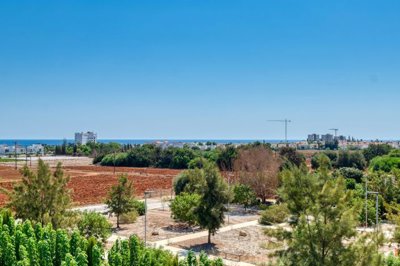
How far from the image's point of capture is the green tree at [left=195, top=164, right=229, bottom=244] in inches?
1092

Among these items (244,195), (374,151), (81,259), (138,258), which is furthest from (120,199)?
(374,151)

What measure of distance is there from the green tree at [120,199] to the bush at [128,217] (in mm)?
310

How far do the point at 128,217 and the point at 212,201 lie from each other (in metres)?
8.64

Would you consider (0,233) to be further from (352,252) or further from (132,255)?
Result: (352,252)

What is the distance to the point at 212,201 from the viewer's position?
28.2 metres

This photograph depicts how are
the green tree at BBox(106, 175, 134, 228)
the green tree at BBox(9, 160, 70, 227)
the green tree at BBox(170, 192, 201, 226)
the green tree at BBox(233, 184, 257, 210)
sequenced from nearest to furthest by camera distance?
the green tree at BBox(9, 160, 70, 227) < the green tree at BBox(170, 192, 201, 226) < the green tree at BBox(106, 175, 134, 228) < the green tree at BBox(233, 184, 257, 210)

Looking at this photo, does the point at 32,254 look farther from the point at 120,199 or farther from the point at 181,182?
the point at 181,182

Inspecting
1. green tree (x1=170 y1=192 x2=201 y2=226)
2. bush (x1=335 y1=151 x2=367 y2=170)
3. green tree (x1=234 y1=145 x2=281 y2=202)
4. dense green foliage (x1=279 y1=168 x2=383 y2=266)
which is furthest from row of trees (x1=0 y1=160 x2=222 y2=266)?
bush (x1=335 y1=151 x2=367 y2=170)

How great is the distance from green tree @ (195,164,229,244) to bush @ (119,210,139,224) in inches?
296

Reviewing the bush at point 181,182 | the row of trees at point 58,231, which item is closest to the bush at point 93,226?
the row of trees at point 58,231

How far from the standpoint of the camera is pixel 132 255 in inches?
679

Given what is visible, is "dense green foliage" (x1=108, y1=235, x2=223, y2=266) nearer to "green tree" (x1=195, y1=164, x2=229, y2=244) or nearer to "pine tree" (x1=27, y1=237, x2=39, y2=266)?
"pine tree" (x1=27, y1=237, x2=39, y2=266)

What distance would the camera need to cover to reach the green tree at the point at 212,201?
91.0ft

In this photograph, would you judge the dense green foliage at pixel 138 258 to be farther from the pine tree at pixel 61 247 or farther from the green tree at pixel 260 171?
the green tree at pixel 260 171
